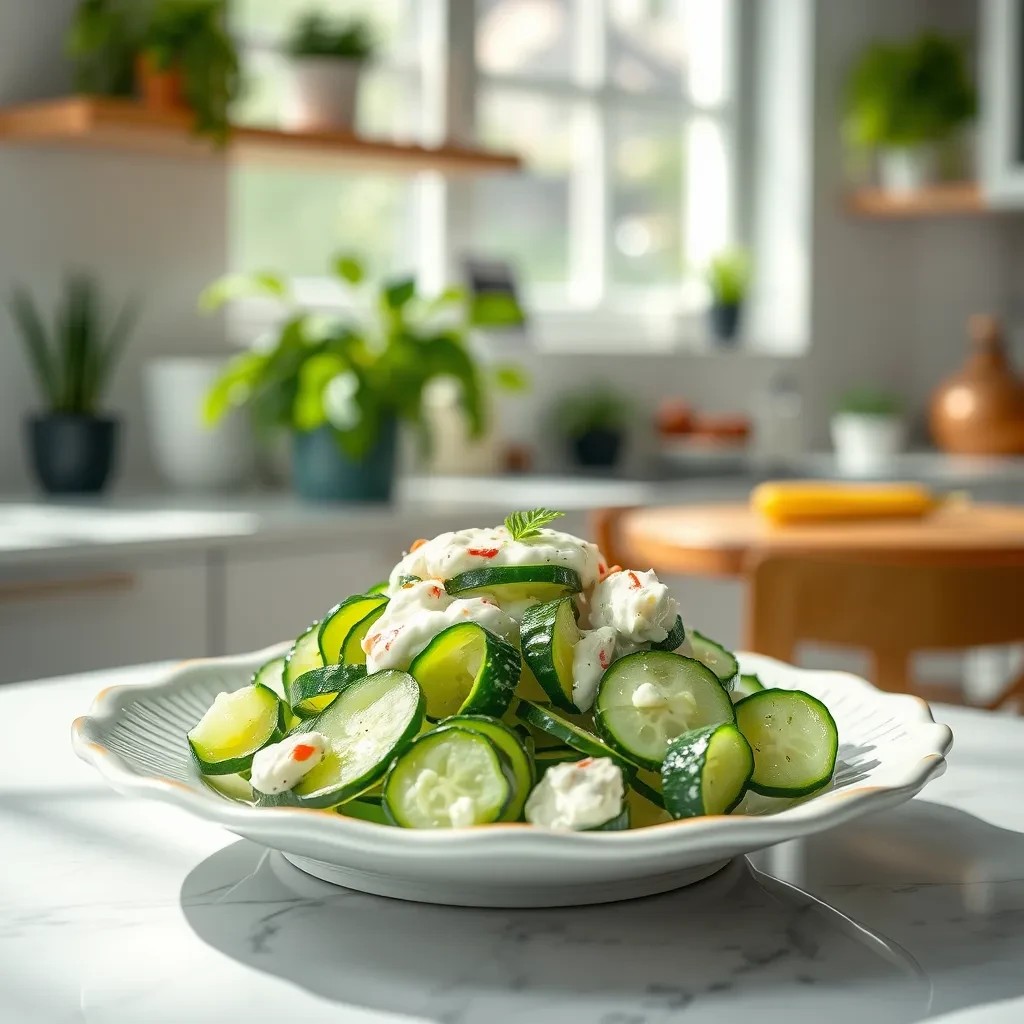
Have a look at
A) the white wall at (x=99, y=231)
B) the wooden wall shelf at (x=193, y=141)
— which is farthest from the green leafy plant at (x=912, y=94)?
the white wall at (x=99, y=231)

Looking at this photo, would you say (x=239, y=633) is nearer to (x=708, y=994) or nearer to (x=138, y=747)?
(x=138, y=747)

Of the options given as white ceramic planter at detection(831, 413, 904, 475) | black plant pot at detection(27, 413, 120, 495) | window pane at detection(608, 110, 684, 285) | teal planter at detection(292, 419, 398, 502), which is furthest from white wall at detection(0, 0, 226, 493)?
white ceramic planter at detection(831, 413, 904, 475)

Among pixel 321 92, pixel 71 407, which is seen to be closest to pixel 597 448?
pixel 321 92

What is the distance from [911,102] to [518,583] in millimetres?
3884

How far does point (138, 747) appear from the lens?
0.79 m

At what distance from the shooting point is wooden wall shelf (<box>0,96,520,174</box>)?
268cm

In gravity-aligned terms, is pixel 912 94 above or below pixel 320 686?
above

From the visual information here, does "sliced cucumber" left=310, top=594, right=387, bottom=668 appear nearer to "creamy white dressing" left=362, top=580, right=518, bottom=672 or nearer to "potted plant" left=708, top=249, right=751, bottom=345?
"creamy white dressing" left=362, top=580, right=518, bottom=672

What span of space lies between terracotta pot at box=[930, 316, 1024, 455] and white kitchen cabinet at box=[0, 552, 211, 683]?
2.45 m

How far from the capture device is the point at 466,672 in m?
0.71

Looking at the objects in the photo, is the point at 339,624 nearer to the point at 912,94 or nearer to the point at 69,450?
the point at 69,450

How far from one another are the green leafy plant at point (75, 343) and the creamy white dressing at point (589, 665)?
2245 millimetres

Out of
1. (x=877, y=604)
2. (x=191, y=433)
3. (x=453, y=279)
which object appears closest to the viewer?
(x=877, y=604)

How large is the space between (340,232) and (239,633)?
139 cm
